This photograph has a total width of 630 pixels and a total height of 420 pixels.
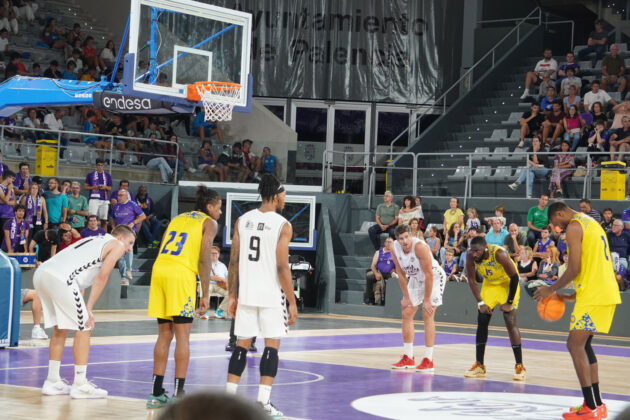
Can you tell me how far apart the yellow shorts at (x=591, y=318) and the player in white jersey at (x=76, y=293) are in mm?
4107

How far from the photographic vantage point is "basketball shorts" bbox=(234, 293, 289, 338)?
737 centimetres

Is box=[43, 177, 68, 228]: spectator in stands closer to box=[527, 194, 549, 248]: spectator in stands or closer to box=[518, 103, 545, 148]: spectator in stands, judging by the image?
box=[527, 194, 549, 248]: spectator in stands

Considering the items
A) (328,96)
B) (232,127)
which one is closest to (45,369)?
(232,127)

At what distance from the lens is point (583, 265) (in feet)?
26.6

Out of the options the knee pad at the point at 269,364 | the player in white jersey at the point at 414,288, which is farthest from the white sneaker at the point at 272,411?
the player in white jersey at the point at 414,288

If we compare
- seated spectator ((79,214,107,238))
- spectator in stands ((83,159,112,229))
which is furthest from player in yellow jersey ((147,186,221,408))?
spectator in stands ((83,159,112,229))

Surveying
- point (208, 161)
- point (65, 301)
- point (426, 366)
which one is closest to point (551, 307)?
point (426, 366)

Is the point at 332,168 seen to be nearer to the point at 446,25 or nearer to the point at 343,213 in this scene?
the point at 343,213

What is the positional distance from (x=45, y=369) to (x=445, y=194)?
15371 mm

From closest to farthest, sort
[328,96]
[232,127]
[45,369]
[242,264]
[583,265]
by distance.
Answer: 1. [242,264]
2. [583,265]
3. [45,369]
4. [232,127]
5. [328,96]

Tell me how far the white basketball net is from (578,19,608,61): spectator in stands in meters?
14.2

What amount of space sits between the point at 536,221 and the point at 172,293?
13764 mm

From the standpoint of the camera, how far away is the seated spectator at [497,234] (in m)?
19.6

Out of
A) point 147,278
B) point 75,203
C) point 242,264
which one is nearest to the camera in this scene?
point 242,264
